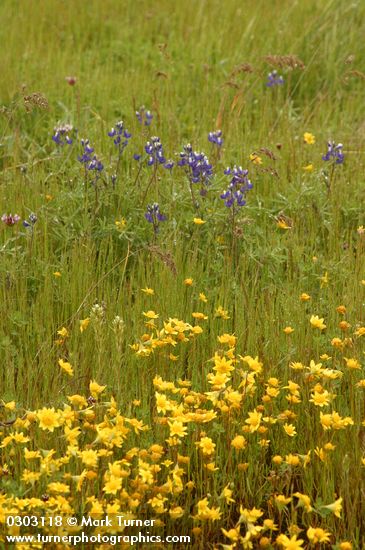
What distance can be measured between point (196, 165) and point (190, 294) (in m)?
0.72

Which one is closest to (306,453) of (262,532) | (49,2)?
(262,532)

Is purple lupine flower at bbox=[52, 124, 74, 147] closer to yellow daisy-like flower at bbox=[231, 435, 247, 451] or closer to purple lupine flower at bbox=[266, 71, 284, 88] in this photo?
purple lupine flower at bbox=[266, 71, 284, 88]

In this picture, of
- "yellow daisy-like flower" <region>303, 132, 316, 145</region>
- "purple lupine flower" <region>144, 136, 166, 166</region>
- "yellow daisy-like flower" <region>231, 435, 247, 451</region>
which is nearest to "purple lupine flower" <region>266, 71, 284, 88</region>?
"yellow daisy-like flower" <region>303, 132, 316, 145</region>

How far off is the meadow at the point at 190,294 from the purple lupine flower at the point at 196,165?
0.01m

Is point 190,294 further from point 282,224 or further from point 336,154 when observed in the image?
point 336,154

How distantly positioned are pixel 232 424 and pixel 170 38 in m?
4.40

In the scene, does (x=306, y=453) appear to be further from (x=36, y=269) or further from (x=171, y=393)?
(x=36, y=269)

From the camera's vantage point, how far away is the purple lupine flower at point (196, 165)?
13.3 ft

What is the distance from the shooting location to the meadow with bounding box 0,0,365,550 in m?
2.64

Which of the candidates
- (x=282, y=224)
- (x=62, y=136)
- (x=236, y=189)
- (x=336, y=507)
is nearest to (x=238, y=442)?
(x=336, y=507)

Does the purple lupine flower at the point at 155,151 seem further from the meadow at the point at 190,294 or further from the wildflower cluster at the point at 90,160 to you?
the wildflower cluster at the point at 90,160

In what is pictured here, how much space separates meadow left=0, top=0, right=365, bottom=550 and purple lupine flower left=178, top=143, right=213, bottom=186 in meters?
0.01

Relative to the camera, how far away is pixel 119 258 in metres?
4.05

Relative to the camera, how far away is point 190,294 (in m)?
3.63
